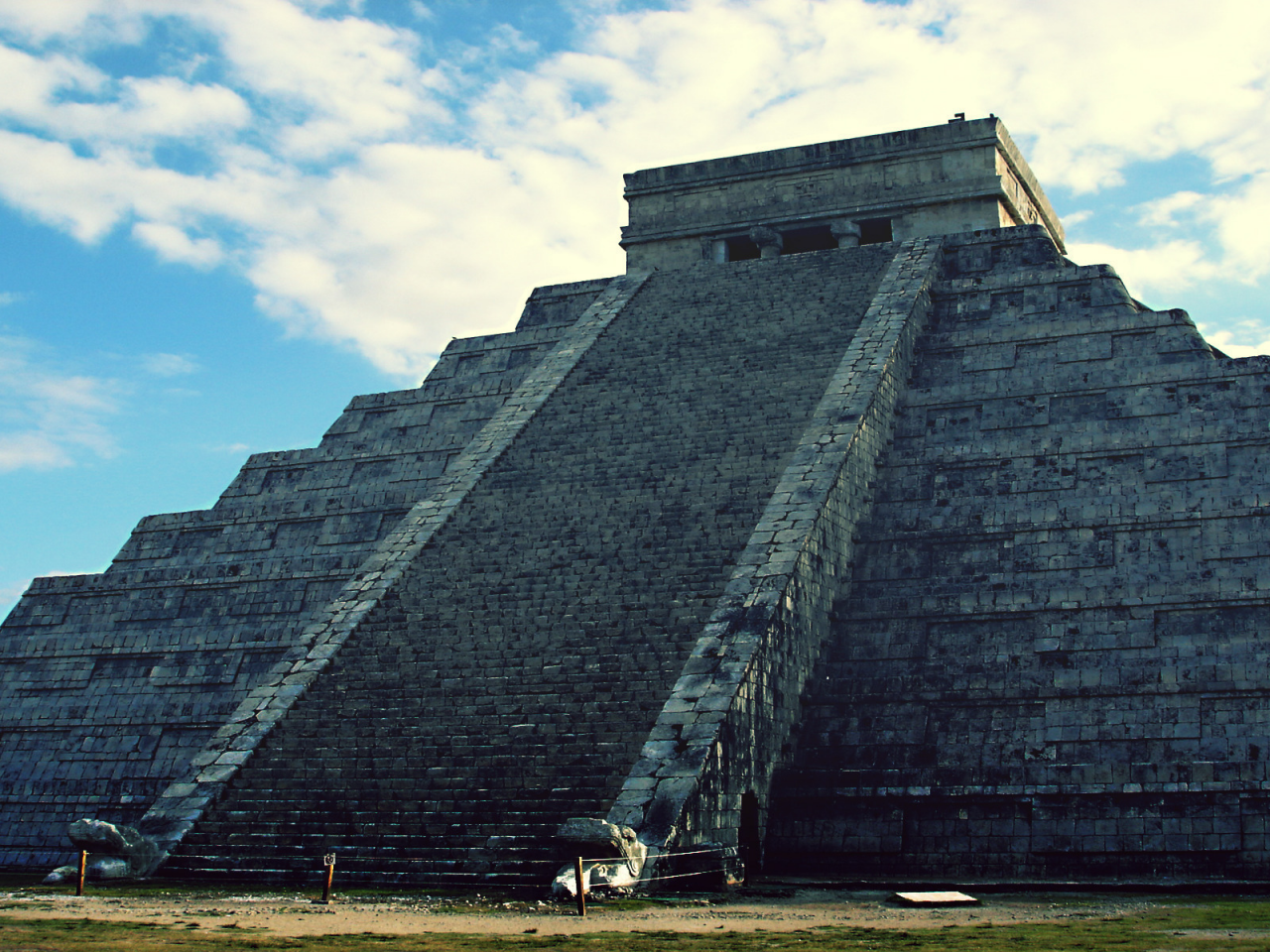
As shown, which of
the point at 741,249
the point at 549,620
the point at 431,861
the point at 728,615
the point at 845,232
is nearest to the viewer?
the point at 431,861

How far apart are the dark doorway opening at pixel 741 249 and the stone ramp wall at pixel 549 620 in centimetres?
370

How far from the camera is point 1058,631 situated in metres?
13.0

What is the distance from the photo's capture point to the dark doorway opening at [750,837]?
11.7 m

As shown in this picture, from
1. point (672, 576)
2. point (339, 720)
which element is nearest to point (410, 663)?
point (339, 720)

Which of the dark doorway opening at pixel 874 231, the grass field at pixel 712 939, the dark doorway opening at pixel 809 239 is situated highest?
the dark doorway opening at pixel 809 239

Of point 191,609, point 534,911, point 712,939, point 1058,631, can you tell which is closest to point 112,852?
point 534,911

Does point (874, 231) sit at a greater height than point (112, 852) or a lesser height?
greater

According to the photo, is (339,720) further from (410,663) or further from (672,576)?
(672,576)

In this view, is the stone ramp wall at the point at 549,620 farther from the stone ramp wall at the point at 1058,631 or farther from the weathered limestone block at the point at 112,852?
the stone ramp wall at the point at 1058,631

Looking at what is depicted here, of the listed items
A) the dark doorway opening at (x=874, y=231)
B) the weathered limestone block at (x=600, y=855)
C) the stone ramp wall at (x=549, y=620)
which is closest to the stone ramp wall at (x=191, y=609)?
the stone ramp wall at (x=549, y=620)

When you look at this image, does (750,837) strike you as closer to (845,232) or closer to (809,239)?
(845,232)

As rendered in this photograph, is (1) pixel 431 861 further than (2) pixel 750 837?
No

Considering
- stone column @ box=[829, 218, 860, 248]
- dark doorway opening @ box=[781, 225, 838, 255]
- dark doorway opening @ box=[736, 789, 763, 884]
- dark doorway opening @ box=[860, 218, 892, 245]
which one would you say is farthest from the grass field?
dark doorway opening @ box=[781, 225, 838, 255]

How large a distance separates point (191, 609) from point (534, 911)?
397 inches
